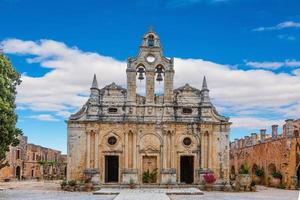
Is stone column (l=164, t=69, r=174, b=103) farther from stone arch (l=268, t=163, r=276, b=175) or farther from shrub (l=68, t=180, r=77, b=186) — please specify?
stone arch (l=268, t=163, r=276, b=175)

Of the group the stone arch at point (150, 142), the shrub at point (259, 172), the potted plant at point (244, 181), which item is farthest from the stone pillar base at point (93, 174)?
the shrub at point (259, 172)

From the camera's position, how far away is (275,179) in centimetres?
4069

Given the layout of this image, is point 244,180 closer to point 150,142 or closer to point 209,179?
point 209,179

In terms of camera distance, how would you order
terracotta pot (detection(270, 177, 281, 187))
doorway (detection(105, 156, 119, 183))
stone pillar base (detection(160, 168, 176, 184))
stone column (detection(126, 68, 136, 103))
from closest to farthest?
1. stone pillar base (detection(160, 168, 176, 184))
2. stone column (detection(126, 68, 136, 103))
3. doorway (detection(105, 156, 119, 183))
4. terracotta pot (detection(270, 177, 281, 187))

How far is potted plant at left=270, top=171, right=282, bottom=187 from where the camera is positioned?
40250 millimetres

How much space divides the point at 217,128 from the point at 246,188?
5512 mm

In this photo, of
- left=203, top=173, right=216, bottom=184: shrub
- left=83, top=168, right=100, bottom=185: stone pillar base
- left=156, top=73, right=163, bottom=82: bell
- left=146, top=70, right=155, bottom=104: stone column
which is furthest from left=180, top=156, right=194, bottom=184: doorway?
left=83, top=168, right=100, bottom=185: stone pillar base

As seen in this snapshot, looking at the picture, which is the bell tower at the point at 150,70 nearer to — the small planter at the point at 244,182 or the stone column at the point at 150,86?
the stone column at the point at 150,86

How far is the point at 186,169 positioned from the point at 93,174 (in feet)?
24.4

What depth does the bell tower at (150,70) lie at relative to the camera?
38.3 m

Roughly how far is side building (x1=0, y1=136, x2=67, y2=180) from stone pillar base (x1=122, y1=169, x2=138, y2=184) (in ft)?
75.8

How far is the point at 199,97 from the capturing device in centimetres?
3900

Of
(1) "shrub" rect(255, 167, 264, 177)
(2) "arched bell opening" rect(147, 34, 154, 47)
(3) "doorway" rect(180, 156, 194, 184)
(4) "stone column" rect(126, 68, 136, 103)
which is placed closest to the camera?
(4) "stone column" rect(126, 68, 136, 103)

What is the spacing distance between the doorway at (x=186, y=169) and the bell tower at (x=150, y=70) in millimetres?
4767
